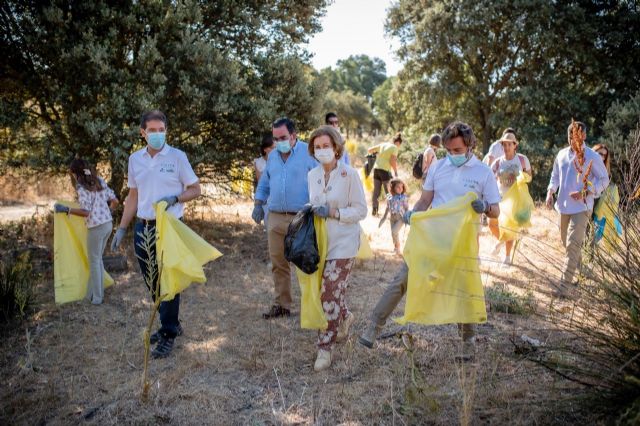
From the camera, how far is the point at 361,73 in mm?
86250

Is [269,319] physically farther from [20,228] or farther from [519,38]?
[519,38]

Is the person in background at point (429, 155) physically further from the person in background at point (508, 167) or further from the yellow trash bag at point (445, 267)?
the yellow trash bag at point (445, 267)

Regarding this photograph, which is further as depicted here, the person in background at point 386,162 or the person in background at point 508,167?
the person in background at point 386,162

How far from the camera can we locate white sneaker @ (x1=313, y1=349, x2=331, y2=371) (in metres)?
3.79

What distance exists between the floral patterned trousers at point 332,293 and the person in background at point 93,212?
291 cm

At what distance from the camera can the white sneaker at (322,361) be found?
379cm

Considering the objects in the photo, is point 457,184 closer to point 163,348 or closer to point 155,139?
point 155,139

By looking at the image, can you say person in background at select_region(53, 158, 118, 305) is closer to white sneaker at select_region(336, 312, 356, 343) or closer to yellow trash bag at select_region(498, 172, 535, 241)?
white sneaker at select_region(336, 312, 356, 343)

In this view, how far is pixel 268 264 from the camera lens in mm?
7500

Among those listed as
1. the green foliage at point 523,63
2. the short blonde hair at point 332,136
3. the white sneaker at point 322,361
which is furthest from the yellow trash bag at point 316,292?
the green foliage at point 523,63

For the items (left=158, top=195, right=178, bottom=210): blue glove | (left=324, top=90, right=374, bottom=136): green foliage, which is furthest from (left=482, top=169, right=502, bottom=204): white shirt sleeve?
(left=324, top=90, right=374, bottom=136): green foliage

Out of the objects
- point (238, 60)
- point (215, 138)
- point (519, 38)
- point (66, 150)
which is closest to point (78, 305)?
point (66, 150)

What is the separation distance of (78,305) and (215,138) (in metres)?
3.48

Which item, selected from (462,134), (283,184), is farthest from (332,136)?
(283,184)
